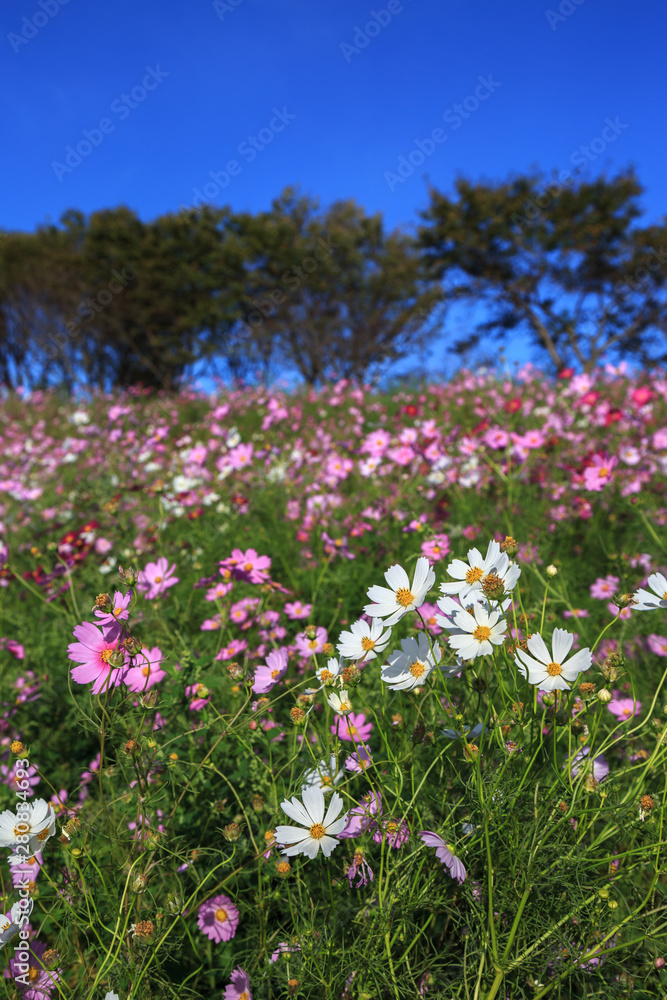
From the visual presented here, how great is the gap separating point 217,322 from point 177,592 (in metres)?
16.4

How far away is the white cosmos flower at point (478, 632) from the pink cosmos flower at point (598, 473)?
1.79m

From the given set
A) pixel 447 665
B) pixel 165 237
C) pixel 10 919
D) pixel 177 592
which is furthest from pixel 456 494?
pixel 165 237

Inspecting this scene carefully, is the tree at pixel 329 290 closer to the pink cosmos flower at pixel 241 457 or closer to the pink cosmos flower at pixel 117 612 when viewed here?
the pink cosmos flower at pixel 241 457

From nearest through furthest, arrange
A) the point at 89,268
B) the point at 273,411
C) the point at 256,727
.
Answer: the point at 256,727, the point at 273,411, the point at 89,268

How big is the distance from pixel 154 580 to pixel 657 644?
5.21 feet

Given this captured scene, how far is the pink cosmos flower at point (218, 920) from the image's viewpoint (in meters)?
1.06

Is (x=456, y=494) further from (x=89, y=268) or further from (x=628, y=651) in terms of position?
(x=89, y=268)

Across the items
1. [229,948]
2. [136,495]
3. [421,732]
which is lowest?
[229,948]

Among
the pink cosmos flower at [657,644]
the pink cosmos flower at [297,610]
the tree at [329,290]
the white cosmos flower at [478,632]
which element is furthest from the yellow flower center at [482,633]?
the tree at [329,290]

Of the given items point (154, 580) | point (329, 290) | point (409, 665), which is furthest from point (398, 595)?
point (329, 290)

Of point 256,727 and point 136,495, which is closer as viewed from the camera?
point 256,727

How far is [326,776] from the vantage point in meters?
1.03

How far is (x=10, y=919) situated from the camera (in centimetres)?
88

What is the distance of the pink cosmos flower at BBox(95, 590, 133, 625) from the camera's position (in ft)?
3.02
